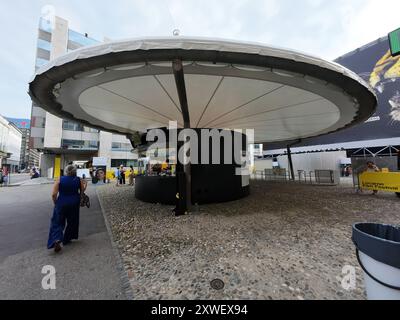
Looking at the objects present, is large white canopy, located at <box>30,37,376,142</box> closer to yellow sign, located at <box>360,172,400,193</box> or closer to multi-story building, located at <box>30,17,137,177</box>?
yellow sign, located at <box>360,172,400,193</box>

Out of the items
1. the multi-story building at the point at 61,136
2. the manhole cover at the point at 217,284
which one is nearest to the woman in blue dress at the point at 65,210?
the manhole cover at the point at 217,284

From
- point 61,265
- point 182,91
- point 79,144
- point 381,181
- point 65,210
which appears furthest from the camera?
point 79,144

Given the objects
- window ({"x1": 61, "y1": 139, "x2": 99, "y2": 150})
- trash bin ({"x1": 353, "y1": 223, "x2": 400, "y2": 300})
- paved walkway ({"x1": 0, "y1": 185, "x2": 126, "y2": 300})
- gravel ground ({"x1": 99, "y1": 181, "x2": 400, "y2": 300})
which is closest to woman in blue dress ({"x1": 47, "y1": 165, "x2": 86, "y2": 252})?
paved walkway ({"x1": 0, "y1": 185, "x2": 126, "y2": 300})

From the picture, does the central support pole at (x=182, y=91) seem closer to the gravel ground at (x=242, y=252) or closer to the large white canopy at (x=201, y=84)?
the large white canopy at (x=201, y=84)

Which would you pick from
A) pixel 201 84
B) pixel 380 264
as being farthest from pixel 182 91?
pixel 380 264

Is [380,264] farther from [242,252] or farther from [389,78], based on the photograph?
[389,78]

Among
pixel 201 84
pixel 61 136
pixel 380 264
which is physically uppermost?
pixel 61 136

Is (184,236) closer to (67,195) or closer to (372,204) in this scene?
(67,195)

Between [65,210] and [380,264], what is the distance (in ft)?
15.8

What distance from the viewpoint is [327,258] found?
3080 mm

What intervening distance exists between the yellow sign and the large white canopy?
3.16 m

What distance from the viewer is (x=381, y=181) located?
8.80 metres

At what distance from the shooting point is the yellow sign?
8.19 meters
